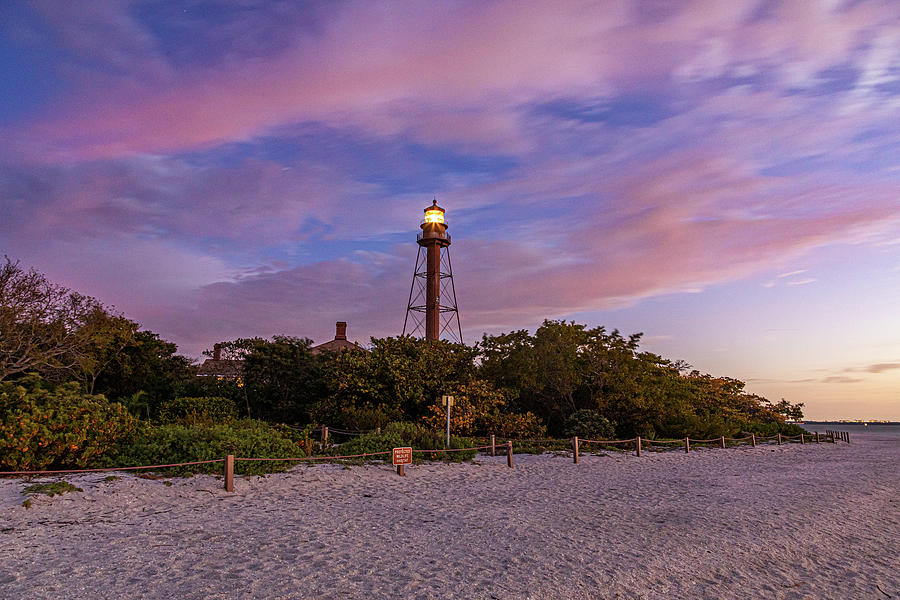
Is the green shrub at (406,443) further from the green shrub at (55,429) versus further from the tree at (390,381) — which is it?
the green shrub at (55,429)

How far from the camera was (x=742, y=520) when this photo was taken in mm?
10523

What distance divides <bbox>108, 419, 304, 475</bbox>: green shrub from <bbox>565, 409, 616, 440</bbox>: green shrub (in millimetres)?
Answer: 14150

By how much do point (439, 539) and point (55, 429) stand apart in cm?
896

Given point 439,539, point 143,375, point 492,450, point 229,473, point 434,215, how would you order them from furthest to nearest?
1. point 434,215
2. point 143,375
3. point 492,450
4. point 229,473
5. point 439,539

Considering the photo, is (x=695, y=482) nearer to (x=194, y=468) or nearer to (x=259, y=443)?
(x=259, y=443)

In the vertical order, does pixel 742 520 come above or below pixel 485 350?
below

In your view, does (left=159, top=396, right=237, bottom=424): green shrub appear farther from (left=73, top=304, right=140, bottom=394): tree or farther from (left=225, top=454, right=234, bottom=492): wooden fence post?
(left=225, top=454, right=234, bottom=492): wooden fence post

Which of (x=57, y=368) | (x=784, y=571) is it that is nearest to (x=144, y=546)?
(x=784, y=571)

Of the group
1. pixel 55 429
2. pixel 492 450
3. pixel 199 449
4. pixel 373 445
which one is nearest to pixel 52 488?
pixel 55 429

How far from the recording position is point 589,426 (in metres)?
24.2

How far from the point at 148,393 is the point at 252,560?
23986mm

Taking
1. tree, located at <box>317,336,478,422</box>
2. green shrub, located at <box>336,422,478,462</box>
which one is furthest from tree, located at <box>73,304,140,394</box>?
green shrub, located at <box>336,422,478,462</box>

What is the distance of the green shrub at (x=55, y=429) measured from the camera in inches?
436

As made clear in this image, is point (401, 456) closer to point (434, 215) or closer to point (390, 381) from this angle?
point (390, 381)
